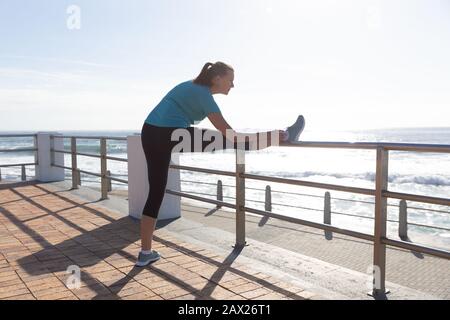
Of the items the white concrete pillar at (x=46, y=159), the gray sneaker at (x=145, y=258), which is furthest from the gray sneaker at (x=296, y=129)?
the white concrete pillar at (x=46, y=159)

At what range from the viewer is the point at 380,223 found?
304 centimetres

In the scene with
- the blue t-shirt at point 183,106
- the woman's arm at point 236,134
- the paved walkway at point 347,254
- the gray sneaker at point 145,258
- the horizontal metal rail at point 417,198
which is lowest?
the paved walkway at point 347,254

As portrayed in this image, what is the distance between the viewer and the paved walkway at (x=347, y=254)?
568cm

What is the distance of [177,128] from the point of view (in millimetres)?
3527

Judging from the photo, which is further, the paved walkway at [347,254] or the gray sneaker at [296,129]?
the paved walkway at [347,254]

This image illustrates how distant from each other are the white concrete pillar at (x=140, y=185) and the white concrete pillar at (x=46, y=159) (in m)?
4.14

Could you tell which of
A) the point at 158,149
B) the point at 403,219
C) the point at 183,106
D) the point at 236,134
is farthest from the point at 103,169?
the point at 403,219

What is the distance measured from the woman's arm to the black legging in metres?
0.12

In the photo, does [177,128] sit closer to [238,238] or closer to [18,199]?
[238,238]

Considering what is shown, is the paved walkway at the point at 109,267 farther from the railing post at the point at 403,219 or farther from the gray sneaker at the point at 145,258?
the railing post at the point at 403,219

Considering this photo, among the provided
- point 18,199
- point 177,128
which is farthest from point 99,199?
point 177,128

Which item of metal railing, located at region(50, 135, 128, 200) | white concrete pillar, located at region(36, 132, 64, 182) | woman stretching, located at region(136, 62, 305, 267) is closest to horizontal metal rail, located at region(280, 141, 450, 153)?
woman stretching, located at region(136, 62, 305, 267)

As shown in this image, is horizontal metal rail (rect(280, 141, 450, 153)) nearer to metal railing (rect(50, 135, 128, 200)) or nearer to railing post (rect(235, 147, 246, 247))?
railing post (rect(235, 147, 246, 247))

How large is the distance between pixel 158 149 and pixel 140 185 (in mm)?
2238
